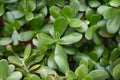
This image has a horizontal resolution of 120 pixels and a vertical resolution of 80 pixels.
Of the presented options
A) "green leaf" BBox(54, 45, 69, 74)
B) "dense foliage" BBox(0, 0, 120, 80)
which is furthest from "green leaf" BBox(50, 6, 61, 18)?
"green leaf" BBox(54, 45, 69, 74)

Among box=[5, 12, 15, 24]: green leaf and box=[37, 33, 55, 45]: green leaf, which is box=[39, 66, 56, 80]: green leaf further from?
box=[5, 12, 15, 24]: green leaf

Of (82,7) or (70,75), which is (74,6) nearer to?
(82,7)

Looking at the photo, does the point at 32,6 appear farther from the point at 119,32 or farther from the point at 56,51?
the point at 119,32

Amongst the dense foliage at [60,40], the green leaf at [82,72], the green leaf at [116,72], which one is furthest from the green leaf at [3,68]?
the green leaf at [116,72]

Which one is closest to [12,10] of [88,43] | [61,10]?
[61,10]

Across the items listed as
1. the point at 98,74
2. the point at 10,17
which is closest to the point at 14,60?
the point at 10,17

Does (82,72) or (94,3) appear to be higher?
(94,3)
